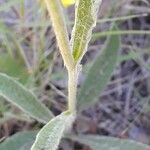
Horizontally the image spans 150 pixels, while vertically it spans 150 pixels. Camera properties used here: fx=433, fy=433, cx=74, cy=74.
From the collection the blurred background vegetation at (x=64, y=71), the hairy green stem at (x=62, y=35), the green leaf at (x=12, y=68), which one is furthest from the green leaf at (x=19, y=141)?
the hairy green stem at (x=62, y=35)

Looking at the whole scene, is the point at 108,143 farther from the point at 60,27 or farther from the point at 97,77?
the point at 60,27

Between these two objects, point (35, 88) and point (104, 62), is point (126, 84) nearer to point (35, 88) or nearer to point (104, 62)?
point (104, 62)

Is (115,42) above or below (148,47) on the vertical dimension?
above

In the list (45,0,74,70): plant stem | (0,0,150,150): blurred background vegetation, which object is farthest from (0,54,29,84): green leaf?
(45,0,74,70): plant stem

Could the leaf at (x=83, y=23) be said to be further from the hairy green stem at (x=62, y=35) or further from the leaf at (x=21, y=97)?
the leaf at (x=21, y=97)

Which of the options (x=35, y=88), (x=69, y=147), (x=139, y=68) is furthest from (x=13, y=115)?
(x=139, y=68)

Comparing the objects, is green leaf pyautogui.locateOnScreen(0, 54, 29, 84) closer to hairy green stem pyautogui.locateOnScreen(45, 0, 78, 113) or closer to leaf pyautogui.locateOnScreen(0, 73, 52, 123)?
leaf pyautogui.locateOnScreen(0, 73, 52, 123)
